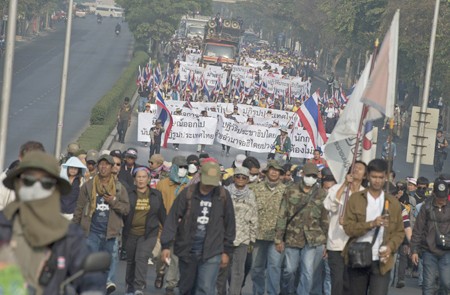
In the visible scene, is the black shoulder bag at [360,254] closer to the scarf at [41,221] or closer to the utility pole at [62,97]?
the scarf at [41,221]

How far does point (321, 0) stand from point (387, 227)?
3521 inches

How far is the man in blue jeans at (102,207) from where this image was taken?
13672 mm

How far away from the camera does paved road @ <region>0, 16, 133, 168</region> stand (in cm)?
4368

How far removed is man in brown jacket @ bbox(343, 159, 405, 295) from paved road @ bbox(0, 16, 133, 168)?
2248 centimetres

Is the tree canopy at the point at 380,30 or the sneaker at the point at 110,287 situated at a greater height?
the tree canopy at the point at 380,30

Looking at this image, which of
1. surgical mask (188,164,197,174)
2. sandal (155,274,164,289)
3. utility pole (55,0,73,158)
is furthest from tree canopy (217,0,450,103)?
sandal (155,274,164,289)

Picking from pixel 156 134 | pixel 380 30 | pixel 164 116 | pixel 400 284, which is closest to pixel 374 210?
pixel 400 284

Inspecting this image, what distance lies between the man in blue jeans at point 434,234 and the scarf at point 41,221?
8.25 metres

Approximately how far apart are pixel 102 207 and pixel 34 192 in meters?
7.54

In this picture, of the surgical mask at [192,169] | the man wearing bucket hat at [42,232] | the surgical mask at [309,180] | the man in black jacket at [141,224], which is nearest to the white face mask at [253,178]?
the surgical mask at [192,169]

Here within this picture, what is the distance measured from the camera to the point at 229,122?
121 ft

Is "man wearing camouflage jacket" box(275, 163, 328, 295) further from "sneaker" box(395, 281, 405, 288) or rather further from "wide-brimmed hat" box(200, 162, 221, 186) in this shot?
"sneaker" box(395, 281, 405, 288)

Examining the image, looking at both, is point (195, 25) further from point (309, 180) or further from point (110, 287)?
point (309, 180)

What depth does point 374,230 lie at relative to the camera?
1089 cm
